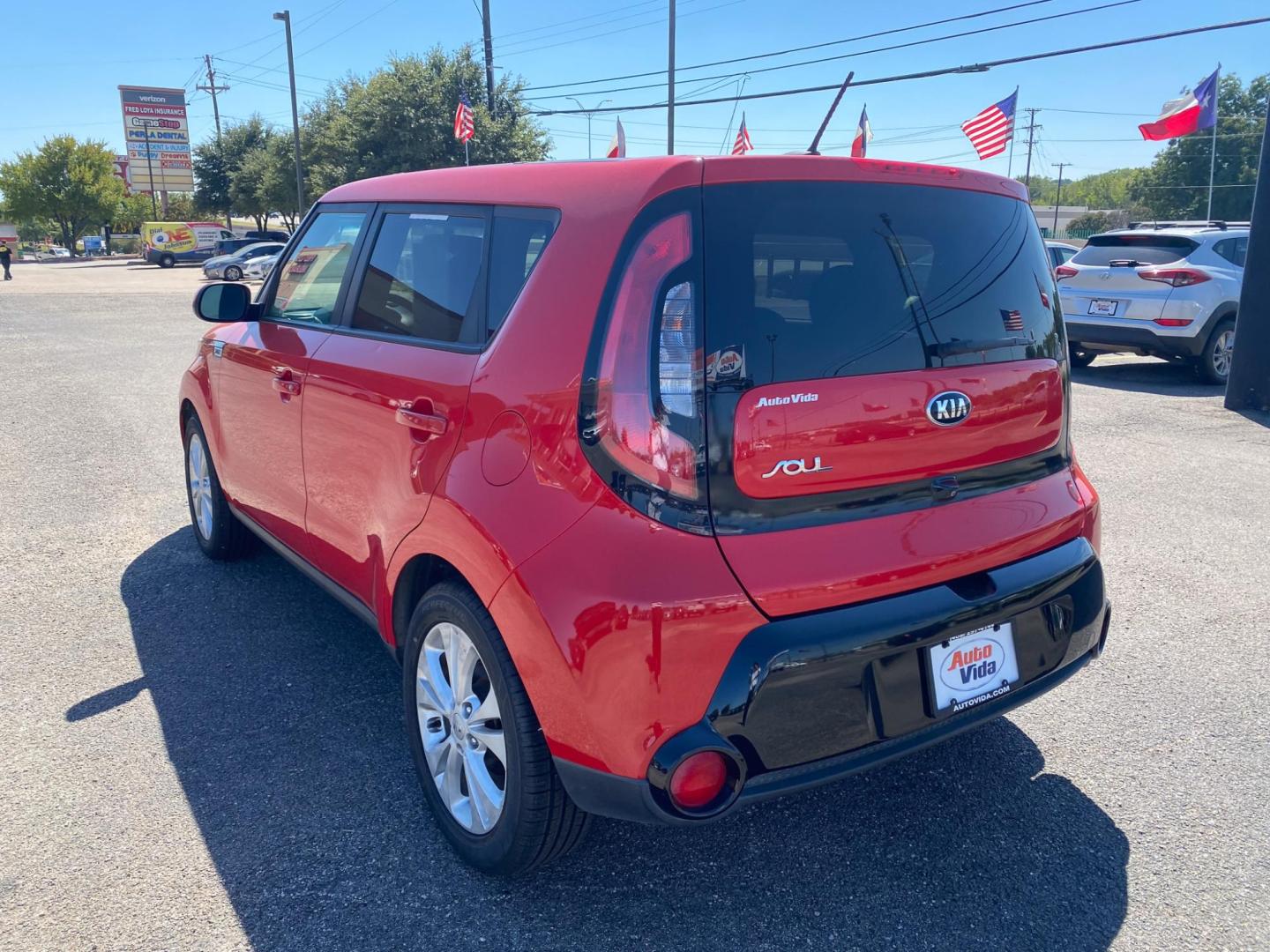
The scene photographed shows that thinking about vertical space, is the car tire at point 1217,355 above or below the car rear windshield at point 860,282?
below

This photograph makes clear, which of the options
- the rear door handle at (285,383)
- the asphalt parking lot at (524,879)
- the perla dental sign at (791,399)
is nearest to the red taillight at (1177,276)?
the asphalt parking lot at (524,879)

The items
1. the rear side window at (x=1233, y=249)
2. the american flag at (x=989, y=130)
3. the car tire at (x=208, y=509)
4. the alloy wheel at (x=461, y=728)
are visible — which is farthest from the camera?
the american flag at (x=989, y=130)

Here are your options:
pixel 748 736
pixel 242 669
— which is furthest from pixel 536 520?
pixel 242 669

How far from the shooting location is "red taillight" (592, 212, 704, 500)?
2.10 m

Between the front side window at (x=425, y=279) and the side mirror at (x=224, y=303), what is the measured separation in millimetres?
970

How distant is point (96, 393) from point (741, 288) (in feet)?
32.4

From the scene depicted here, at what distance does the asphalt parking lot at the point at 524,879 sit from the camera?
2.40 m

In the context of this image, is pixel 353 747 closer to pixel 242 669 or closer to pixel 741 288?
pixel 242 669

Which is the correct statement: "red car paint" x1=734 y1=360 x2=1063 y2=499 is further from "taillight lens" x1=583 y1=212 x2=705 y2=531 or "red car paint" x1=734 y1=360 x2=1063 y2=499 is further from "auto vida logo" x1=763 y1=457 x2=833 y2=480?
"taillight lens" x1=583 y1=212 x2=705 y2=531

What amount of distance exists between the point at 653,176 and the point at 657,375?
481 mm

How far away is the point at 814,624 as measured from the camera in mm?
2154

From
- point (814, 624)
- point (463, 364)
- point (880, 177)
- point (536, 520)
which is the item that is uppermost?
point (880, 177)

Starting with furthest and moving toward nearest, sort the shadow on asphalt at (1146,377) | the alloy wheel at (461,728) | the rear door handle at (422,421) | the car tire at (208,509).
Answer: the shadow on asphalt at (1146,377)
the car tire at (208,509)
the rear door handle at (422,421)
the alloy wheel at (461,728)

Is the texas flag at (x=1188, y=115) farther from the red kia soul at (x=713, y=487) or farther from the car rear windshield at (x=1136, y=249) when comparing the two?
the red kia soul at (x=713, y=487)
